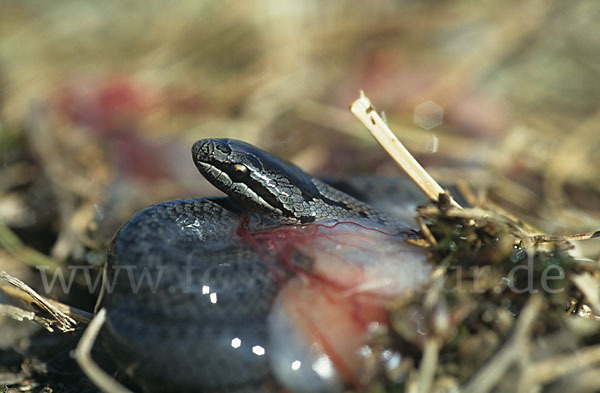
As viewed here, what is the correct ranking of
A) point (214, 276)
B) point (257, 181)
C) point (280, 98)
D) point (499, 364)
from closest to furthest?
point (499, 364), point (214, 276), point (257, 181), point (280, 98)

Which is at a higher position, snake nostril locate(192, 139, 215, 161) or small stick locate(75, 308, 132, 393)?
snake nostril locate(192, 139, 215, 161)

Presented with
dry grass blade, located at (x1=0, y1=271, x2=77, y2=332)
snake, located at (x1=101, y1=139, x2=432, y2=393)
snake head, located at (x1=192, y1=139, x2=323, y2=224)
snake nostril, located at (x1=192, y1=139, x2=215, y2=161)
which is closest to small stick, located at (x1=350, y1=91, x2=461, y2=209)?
snake, located at (x1=101, y1=139, x2=432, y2=393)

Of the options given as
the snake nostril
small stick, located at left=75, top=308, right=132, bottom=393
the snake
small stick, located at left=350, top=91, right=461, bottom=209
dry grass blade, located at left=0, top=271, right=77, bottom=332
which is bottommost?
dry grass blade, located at left=0, top=271, right=77, bottom=332

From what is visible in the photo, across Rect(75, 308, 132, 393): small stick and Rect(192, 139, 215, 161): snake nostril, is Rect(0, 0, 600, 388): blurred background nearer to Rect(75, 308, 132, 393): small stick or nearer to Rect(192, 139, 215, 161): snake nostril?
Rect(192, 139, 215, 161): snake nostril

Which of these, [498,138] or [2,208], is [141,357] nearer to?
[2,208]

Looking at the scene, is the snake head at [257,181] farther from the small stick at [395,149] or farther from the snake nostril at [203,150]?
the small stick at [395,149]

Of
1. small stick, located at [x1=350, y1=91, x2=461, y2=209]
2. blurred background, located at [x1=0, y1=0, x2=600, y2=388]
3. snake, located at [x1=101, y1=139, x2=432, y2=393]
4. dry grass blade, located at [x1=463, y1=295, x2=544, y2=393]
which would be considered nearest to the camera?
dry grass blade, located at [x1=463, y1=295, x2=544, y2=393]

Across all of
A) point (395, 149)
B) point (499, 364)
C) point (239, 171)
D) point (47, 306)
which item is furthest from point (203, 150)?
point (499, 364)

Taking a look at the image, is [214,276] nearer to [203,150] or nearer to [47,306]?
[203,150]

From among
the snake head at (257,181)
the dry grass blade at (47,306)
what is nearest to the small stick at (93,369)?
the dry grass blade at (47,306)
